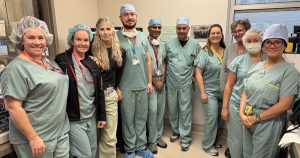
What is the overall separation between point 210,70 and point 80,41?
1412mm

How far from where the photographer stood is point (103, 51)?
1.82 m

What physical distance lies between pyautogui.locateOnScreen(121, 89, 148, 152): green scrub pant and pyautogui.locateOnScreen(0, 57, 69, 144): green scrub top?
32.1 inches

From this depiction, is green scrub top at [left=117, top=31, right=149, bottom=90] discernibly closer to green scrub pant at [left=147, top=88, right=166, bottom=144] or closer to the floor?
green scrub pant at [left=147, top=88, right=166, bottom=144]

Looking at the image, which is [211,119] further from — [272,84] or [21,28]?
[21,28]

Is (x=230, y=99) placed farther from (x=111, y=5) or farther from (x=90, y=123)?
(x=111, y=5)

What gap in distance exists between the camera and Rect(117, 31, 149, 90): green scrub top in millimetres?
2078

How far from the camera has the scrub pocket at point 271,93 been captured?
1.43m

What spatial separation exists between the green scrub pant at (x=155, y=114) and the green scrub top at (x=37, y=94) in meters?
1.10

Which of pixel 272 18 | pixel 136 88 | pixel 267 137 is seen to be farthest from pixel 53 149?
pixel 272 18

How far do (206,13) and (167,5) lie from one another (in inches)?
21.2

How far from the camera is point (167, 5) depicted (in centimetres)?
280

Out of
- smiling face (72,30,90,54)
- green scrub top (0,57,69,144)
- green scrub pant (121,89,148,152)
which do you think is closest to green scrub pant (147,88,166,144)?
green scrub pant (121,89,148,152)

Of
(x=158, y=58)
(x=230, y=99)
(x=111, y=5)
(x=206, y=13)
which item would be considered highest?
(x=111, y=5)

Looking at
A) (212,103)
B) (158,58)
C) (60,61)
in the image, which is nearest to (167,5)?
(158,58)
